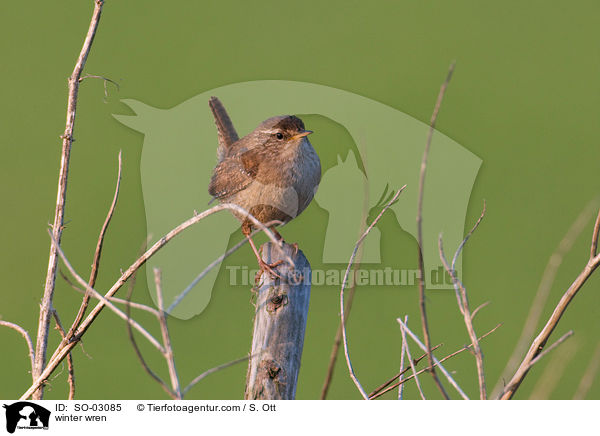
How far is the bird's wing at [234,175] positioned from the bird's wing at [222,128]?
42cm

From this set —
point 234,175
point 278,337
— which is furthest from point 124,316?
point 234,175

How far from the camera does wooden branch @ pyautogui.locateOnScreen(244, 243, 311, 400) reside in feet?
9.94

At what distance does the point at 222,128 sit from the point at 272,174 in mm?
1124

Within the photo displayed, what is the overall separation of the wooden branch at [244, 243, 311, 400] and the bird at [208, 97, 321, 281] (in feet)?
2.91

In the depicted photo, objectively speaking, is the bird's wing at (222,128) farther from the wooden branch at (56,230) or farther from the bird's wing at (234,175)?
the wooden branch at (56,230)

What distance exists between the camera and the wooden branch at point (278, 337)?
9.94 feet

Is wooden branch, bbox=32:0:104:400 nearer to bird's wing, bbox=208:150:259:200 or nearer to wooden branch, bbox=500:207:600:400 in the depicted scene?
bird's wing, bbox=208:150:259:200

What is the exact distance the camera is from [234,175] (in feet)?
15.2

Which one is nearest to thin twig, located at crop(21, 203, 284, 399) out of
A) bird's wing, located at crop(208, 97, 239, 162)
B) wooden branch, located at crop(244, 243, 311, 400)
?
wooden branch, located at crop(244, 243, 311, 400)

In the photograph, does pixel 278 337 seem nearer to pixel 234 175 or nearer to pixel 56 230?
pixel 56 230

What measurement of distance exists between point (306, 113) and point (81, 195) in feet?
13.7

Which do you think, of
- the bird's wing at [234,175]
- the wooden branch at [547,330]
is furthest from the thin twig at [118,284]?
the bird's wing at [234,175]

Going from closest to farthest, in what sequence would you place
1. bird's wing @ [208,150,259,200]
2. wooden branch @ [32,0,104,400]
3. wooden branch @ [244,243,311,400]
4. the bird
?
wooden branch @ [32,0,104,400]
wooden branch @ [244,243,311,400]
the bird
bird's wing @ [208,150,259,200]

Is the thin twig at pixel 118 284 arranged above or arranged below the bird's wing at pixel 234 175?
below
